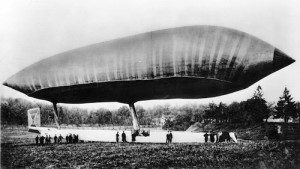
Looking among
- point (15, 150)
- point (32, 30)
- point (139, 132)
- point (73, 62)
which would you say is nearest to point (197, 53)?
→ point (139, 132)

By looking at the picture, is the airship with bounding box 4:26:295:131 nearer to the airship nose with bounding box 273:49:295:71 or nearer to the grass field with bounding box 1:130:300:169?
the airship nose with bounding box 273:49:295:71

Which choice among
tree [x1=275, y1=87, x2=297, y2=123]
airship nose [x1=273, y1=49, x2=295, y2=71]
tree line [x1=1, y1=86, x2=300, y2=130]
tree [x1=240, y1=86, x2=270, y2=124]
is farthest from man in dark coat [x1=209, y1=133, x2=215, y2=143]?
airship nose [x1=273, y1=49, x2=295, y2=71]

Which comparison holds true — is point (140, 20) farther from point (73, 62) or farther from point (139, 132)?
point (139, 132)

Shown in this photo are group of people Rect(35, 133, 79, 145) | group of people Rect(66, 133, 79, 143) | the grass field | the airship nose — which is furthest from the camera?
group of people Rect(66, 133, 79, 143)

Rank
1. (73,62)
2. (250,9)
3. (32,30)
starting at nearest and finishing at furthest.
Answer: (250,9) < (32,30) < (73,62)

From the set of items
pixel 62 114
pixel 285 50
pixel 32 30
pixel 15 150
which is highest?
pixel 32 30

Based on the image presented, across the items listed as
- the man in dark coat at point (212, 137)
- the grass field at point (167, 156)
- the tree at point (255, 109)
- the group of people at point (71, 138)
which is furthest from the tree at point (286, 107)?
the group of people at point (71, 138)

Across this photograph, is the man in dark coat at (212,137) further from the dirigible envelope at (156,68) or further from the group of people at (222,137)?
the dirigible envelope at (156,68)

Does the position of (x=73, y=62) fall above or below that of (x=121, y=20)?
below
